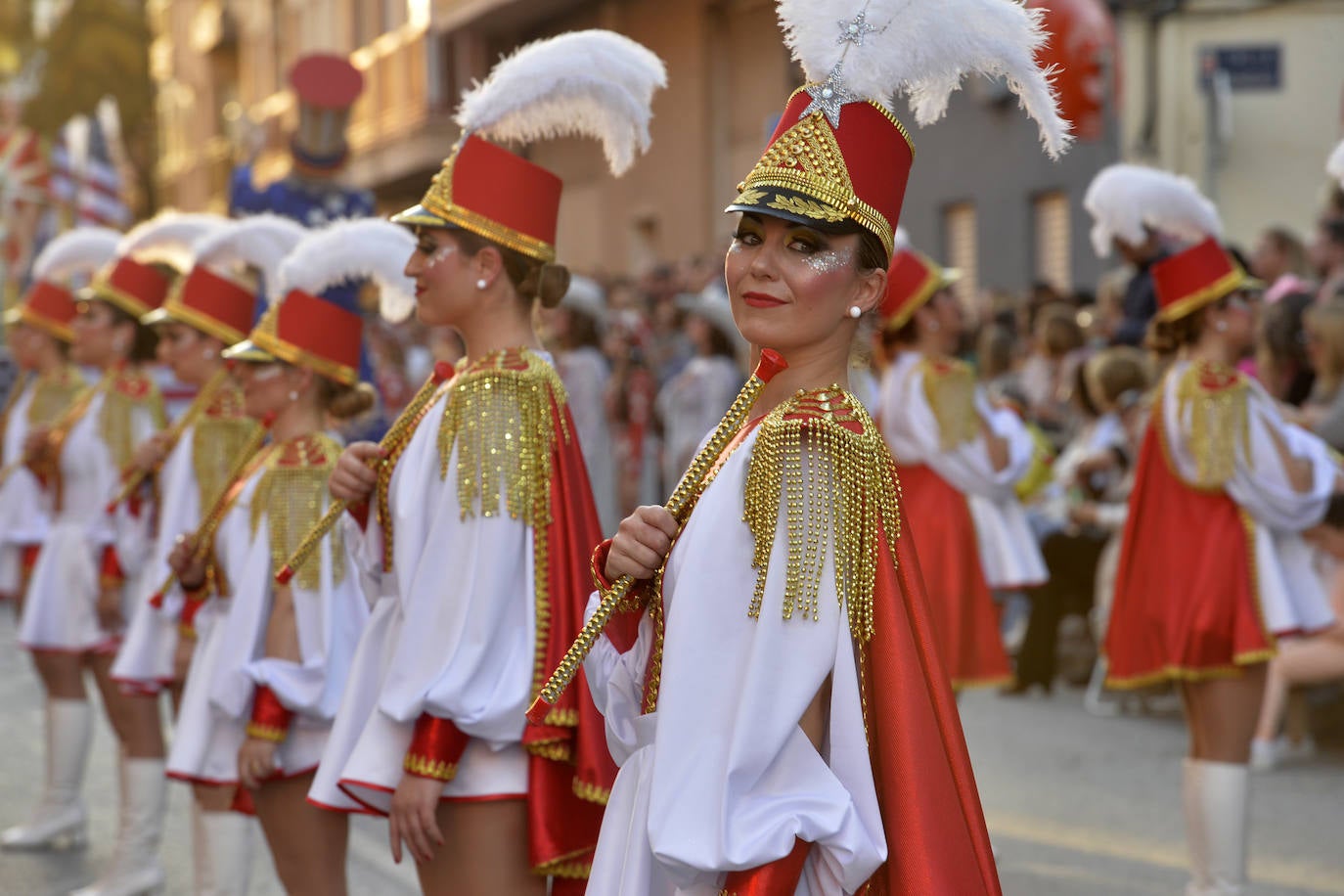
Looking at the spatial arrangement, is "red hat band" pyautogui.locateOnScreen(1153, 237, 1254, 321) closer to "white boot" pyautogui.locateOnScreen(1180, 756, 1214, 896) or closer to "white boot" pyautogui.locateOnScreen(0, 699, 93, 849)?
"white boot" pyautogui.locateOnScreen(1180, 756, 1214, 896)

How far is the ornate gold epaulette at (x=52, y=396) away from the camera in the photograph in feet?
25.5

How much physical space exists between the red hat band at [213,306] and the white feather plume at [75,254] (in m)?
2.56

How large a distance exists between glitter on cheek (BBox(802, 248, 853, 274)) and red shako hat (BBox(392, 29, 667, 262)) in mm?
1294

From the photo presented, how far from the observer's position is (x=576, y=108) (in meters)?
4.04

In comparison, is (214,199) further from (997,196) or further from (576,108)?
(576,108)

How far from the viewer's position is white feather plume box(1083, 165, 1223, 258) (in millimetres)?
5781

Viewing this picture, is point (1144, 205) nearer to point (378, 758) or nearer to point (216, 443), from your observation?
point (216, 443)

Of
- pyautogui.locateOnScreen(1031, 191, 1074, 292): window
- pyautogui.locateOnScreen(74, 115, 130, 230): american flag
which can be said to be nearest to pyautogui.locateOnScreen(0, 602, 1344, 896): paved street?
pyautogui.locateOnScreen(1031, 191, 1074, 292): window

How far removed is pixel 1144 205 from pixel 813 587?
3514 mm

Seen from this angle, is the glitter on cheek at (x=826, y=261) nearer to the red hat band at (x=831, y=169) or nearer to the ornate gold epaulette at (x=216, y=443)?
the red hat band at (x=831, y=169)

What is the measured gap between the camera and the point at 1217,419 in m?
5.75

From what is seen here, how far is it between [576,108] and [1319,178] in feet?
41.6

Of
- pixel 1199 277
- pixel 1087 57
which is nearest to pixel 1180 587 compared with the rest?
→ pixel 1199 277

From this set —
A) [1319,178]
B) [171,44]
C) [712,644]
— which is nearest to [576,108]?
[712,644]
